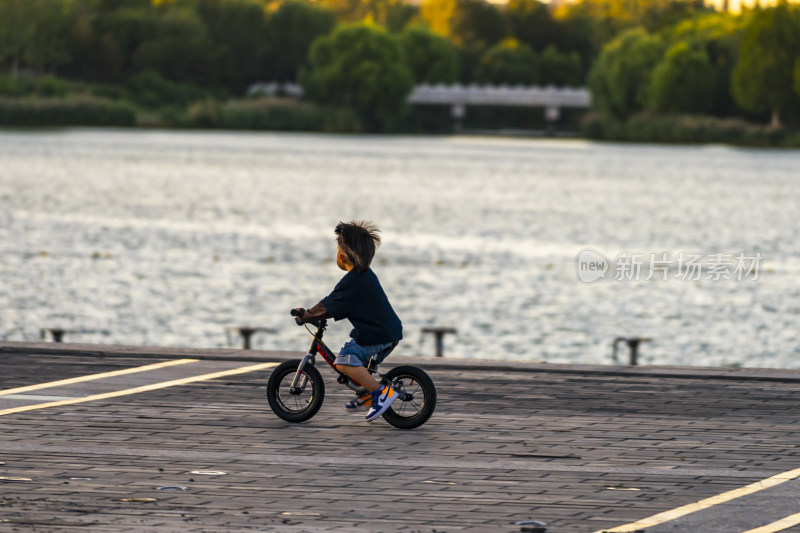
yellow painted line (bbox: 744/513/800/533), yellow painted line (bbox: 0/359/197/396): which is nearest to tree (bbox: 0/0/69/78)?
yellow painted line (bbox: 0/359/197/396)

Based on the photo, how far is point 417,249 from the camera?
51.2m

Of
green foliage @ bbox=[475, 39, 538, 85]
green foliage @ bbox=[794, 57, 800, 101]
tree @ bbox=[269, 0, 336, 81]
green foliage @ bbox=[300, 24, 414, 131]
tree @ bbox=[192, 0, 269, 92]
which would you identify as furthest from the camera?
green foliage @ bbox=[475, 39, 538, 85]

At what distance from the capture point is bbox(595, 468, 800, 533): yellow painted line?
766cm

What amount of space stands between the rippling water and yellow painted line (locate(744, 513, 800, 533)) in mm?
19078

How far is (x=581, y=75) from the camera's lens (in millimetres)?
194625

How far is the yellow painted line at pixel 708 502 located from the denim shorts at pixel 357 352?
3013 mm

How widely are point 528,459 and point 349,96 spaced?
153 m

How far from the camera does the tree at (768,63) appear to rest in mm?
139000

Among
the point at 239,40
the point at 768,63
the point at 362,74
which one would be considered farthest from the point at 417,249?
the point at 239,40

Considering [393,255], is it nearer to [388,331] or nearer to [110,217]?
[110,217]

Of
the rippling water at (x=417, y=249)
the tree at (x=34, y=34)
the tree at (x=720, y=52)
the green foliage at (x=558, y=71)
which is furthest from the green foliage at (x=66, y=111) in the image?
the tree at (x=720, y=52)

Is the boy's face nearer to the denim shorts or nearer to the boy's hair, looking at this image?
the boy's hair

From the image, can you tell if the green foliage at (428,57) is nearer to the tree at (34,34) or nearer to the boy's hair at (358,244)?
the tree at (34,34)

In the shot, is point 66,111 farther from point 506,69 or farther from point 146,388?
point 146,388
